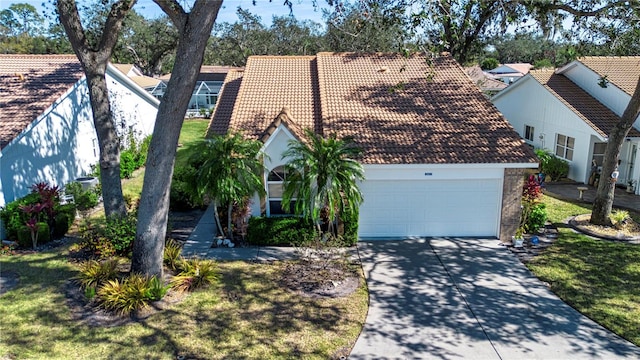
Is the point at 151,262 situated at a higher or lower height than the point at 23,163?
lower

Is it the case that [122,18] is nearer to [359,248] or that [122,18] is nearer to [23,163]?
[23,163]

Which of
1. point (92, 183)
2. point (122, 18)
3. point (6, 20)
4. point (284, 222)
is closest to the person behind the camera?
point (122, 18)

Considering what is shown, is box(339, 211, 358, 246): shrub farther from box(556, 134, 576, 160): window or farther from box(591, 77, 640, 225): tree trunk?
box(556, 134, 576, 160): window

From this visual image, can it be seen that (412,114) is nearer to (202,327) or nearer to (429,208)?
(429,208)

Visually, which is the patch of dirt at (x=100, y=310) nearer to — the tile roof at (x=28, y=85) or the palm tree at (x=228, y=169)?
the palm tree at (x=228, y=169)

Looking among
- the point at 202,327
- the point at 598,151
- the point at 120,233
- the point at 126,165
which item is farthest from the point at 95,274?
the point at 598,151

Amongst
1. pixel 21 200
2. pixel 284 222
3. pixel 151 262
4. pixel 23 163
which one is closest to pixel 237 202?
pixel 284 222

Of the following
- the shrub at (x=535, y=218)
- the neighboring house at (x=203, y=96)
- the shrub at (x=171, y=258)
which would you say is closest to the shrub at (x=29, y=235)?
the shrub at (x=171, y=258)
